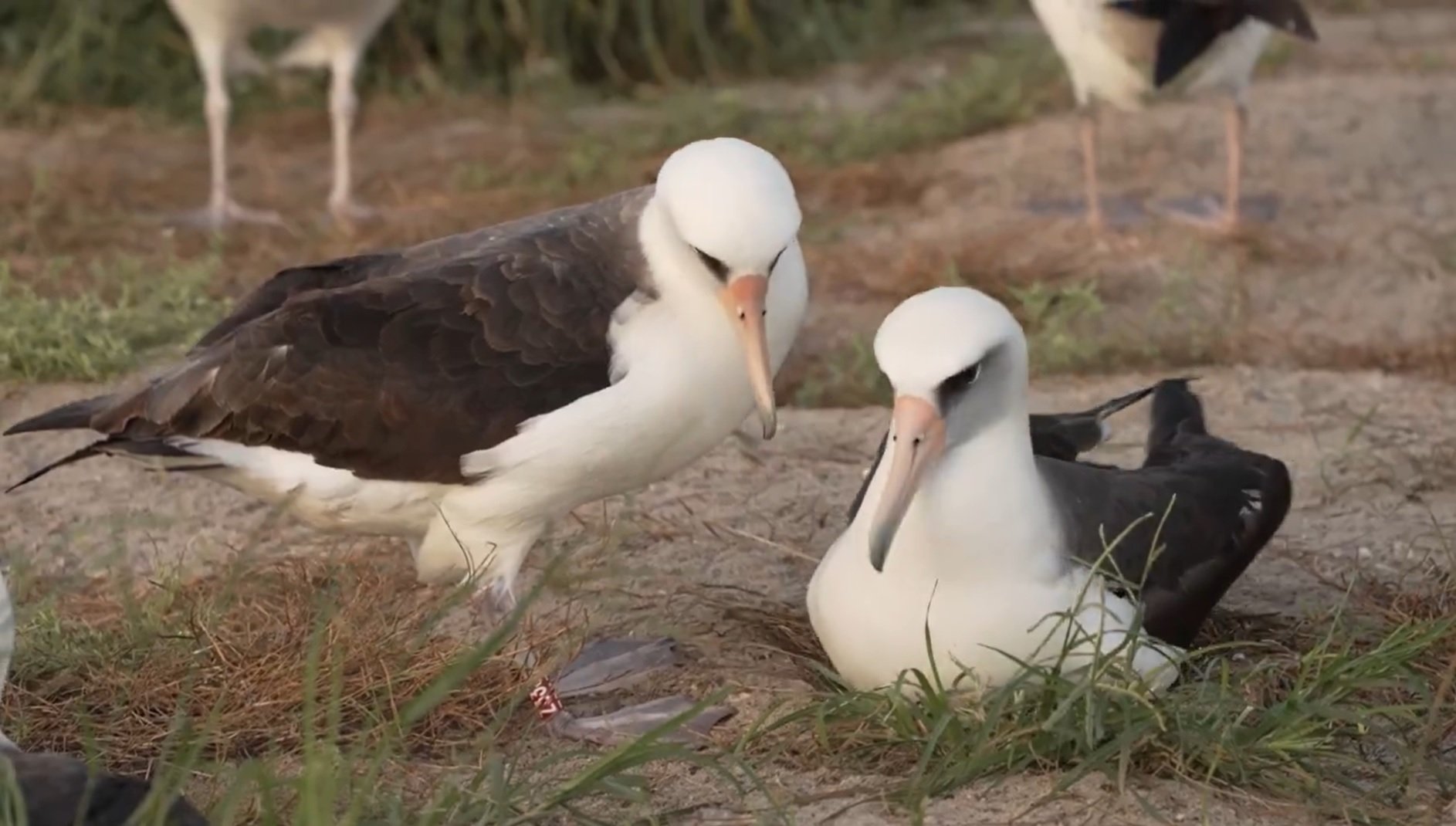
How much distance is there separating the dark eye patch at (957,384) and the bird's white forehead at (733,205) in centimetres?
43

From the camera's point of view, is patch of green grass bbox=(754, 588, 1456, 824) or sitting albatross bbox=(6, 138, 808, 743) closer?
patch of green grass bbox=(754, 588, 1456, 824)

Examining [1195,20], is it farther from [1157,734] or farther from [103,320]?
[1157,734]

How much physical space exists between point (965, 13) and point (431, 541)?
6.54 metres

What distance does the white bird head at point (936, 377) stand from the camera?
10.0 ft

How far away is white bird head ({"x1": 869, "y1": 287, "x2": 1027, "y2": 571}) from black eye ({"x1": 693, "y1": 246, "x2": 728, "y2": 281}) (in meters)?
0.36

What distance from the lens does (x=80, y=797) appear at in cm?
261

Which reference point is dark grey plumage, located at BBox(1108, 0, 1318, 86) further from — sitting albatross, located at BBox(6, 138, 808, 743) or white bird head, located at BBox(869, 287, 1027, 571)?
white bird head, located at BBox(869, 287, 1027, 571)

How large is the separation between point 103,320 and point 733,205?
8.14ft

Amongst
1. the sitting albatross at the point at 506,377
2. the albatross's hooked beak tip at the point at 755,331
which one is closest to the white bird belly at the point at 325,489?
the sitting albatross at the point at 506,377

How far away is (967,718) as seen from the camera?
10.2ft

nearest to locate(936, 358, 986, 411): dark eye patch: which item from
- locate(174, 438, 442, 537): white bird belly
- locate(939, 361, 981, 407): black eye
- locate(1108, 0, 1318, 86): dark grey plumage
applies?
locate(939, 361, 981, 407): black eye

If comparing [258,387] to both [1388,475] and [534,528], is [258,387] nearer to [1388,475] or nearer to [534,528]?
[534,528]

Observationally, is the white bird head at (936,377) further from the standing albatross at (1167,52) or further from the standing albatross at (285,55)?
the standing albatross at (285,55)

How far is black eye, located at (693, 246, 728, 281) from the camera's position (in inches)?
136
